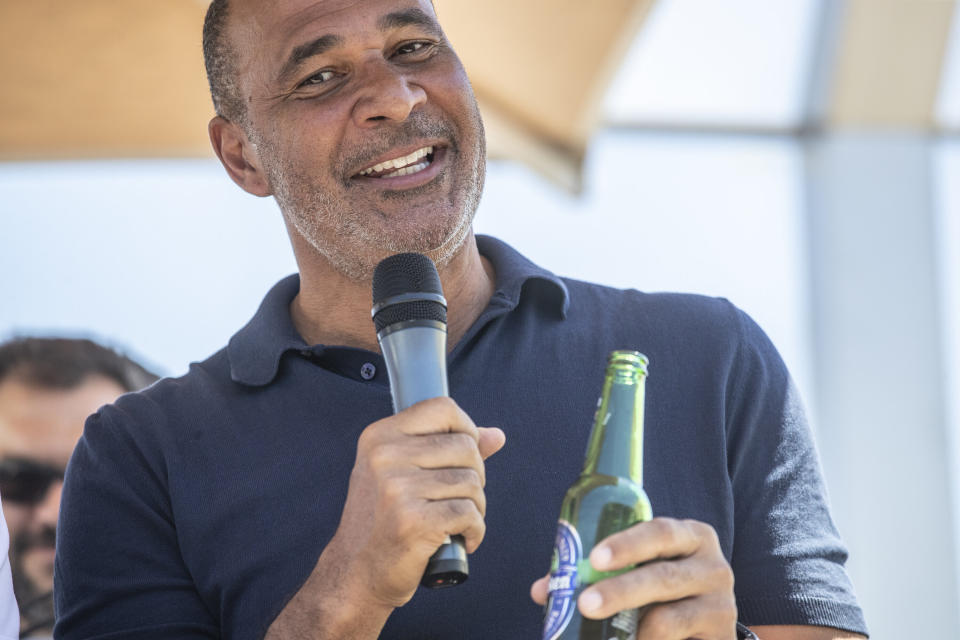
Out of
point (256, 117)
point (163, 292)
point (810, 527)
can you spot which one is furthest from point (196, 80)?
point (810, 527)

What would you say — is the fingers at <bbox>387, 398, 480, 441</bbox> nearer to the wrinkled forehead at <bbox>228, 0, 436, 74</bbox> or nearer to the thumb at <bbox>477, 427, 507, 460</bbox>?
the thumb at <bbox>477, 427, 507, 460</bbox>

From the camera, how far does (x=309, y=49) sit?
5.81 ft

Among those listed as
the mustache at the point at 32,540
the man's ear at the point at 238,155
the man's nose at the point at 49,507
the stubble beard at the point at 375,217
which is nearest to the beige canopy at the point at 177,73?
the man's nose at the point at 49,507

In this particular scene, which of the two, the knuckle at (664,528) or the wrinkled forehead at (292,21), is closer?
the knuckle at (664,528)

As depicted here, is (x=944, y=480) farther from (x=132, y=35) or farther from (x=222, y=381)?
(x=222, y=381)

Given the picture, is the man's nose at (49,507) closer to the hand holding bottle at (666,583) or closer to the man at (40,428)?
the man at (40,428)

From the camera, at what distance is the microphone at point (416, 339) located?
1073 mm

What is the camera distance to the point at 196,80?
4930 mm

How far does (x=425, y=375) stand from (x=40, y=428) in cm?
218

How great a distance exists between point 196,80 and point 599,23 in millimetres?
1680

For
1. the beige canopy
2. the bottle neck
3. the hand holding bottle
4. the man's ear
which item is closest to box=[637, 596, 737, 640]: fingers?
the hand holding bottle

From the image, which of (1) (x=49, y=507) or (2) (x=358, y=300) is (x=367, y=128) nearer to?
(2) (x=358, y=300)

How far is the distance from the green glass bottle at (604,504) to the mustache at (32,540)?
2155 mm

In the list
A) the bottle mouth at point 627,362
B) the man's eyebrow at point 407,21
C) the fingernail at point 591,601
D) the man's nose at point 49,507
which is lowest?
the fingernail at point 591,601
